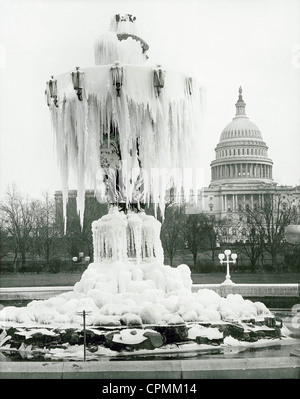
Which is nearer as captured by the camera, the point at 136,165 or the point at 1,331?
the point at 1,331

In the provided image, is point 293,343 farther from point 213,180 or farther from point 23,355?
point 213,180

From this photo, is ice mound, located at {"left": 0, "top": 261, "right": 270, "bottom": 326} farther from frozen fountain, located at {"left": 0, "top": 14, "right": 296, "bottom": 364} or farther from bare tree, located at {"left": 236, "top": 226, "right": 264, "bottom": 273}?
bare tree, located at {"left": 236, "top": 226, "right": 264, "bottom": 273}

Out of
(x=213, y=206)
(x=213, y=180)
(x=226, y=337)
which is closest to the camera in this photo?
(x=226, y=337)

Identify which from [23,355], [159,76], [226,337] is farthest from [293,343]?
[159,76]

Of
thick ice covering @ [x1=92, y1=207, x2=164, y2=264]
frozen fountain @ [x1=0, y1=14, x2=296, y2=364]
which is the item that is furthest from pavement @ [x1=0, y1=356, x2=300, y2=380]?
thick ice covering @ [x1=92, y1=207, x2=164, y2=264]

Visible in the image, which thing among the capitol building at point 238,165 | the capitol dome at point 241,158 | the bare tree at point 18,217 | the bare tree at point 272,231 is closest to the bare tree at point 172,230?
the bare tree at point 272,231

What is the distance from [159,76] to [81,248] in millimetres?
34807

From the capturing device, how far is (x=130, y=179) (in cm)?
1516

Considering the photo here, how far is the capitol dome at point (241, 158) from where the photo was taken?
388 feet

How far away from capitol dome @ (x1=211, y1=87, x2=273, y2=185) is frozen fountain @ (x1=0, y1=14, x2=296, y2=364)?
331ft

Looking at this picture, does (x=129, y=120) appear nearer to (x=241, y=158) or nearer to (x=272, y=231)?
(x=272, y=231)

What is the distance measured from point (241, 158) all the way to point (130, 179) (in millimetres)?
104586

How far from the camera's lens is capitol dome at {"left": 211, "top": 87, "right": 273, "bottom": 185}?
388ft

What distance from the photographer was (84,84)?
14.0 m
